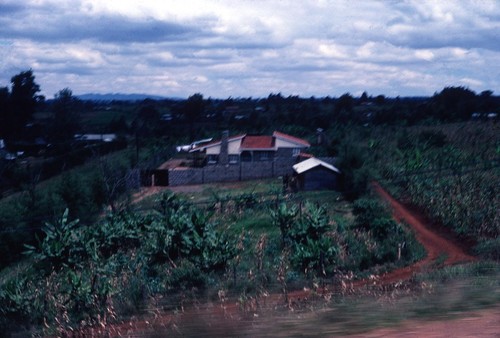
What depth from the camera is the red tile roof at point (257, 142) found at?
24828mm

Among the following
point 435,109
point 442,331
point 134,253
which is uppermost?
point 435,109

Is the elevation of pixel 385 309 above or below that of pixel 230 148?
below

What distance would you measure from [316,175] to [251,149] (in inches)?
102

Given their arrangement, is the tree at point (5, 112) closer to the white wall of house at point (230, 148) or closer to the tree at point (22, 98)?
the tree at point (22, 98)

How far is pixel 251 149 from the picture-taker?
24.8 m

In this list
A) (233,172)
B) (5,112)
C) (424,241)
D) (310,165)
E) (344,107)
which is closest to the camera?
(424,241)

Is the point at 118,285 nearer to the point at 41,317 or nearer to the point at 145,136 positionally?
the point at 41,317

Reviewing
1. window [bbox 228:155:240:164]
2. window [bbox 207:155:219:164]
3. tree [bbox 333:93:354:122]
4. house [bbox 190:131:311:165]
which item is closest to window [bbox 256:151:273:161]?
house [bbox 190:131:311:165]

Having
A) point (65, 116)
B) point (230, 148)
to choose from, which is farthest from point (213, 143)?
point (65, 116)

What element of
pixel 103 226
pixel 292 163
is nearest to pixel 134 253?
pixel 103 226

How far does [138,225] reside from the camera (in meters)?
17.8

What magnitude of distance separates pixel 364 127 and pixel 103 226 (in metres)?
15.0

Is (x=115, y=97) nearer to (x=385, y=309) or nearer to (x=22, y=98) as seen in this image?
(x=22, y=98)

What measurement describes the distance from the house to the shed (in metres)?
1.43
